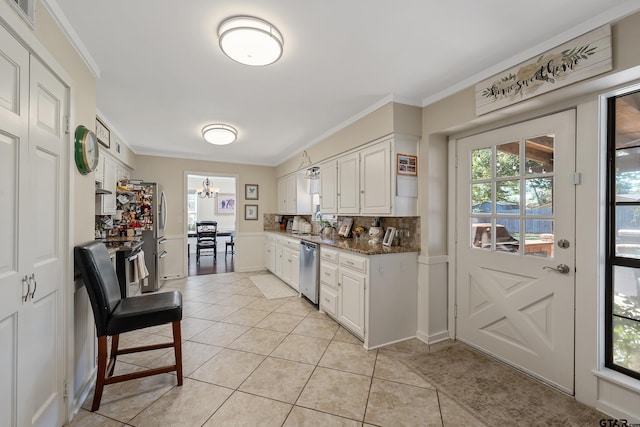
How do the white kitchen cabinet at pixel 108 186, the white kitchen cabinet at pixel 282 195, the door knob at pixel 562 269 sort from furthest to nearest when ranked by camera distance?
the white kitchen cabinet at pixel 282 195
the white kitchen cabinet at pixel 108 186
the door knob at pixel 562 269

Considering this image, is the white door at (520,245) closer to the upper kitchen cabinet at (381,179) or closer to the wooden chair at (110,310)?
the upper kitchen cabinet at (381,179)

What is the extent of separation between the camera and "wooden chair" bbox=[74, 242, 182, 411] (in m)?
1.72

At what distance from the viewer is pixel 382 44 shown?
6.10ft

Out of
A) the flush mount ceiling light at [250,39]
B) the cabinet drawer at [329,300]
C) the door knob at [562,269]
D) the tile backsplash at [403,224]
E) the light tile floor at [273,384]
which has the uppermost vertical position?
the flush mount ceiling light at [250,39]

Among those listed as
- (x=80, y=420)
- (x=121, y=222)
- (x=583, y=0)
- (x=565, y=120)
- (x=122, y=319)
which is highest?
(x=583, y=0)

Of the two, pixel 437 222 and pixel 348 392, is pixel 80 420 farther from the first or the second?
pixel 437 222

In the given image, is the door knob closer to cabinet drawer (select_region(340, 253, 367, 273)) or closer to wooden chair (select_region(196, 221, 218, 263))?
cabinet drawer (select_region(340, 253, 367, 273))

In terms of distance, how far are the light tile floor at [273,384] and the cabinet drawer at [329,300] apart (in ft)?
0.51

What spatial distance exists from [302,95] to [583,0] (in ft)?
6.63

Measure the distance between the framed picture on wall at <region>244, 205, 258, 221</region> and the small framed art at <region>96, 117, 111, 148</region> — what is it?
2804 mm

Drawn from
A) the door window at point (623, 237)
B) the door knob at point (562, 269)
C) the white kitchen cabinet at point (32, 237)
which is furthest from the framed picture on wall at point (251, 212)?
the door window at point (623, 237)

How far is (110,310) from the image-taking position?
5.89 feet

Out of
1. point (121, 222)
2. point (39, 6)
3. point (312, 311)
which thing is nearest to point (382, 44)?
point (39, 6)

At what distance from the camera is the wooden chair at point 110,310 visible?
172 centimetres
